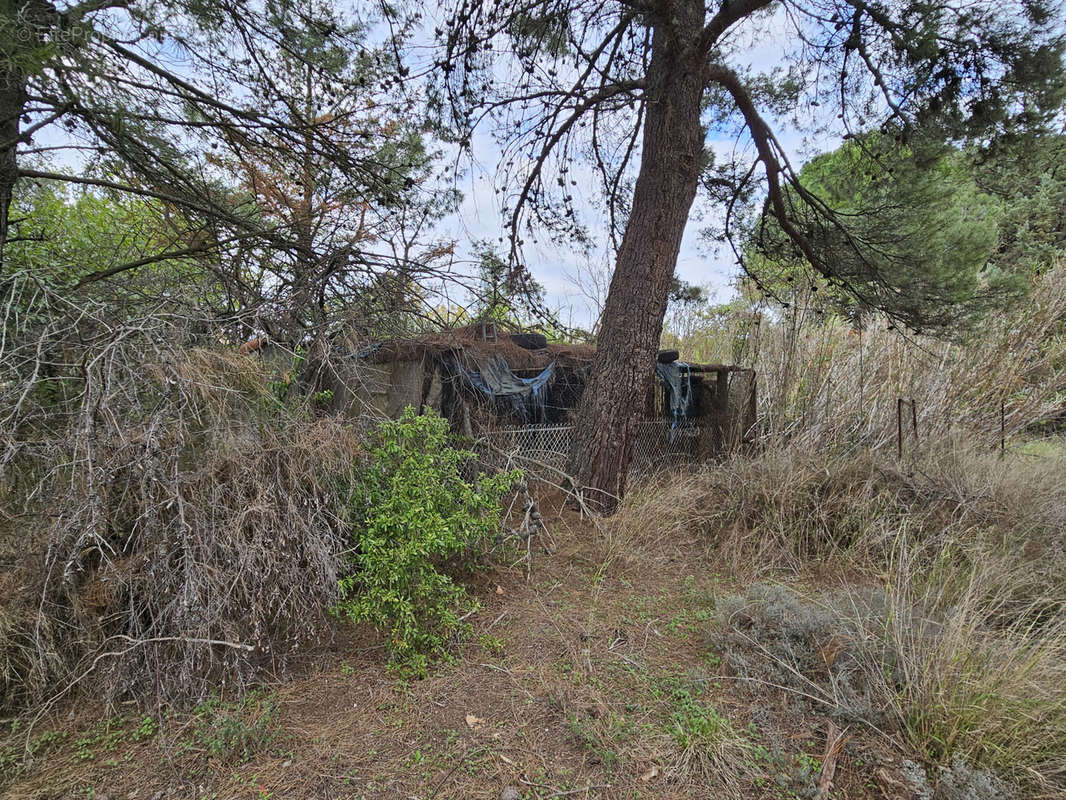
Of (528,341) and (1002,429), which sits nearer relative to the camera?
(1002,429)

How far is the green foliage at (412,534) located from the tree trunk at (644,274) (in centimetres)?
159

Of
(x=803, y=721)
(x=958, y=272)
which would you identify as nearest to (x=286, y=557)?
(x=803, y=721)

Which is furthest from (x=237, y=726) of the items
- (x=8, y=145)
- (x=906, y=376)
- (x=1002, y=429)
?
(x=1002, y=429)

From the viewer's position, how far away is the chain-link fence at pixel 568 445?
442 cm

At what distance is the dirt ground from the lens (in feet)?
5.43

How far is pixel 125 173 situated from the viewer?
3195 mm

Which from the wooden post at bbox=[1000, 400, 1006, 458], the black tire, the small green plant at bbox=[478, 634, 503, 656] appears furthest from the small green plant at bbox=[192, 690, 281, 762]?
the wooden post at bbox=[1000, 400, 1006, 458]

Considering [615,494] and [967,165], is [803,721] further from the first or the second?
[967,165]

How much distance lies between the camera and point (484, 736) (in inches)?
74.2

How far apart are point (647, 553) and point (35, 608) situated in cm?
340

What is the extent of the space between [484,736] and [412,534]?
37.8 inches

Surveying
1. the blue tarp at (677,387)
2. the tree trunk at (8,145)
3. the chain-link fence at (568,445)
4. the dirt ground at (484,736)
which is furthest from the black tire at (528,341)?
the tree trunk at (8,145)

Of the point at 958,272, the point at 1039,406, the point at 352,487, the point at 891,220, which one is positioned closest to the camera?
the point at 352,487

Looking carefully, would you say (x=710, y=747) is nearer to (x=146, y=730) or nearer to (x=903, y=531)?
(x=903, y=531)
